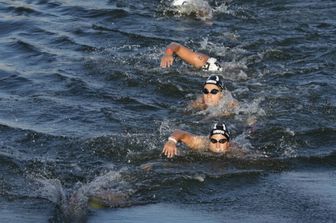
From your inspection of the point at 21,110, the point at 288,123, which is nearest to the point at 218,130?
the point at 288,123

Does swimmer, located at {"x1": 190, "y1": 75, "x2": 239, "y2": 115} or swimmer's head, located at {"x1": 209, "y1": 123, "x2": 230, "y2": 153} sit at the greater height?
swimmer, located at {"x1": 190, "y1": 75, "x2": 239, "y2": 115}

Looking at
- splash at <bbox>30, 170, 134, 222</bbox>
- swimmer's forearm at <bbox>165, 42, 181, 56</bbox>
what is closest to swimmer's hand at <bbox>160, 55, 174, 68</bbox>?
swimmer's forearm at <bbox>165, 42, 181, 56</bbox>

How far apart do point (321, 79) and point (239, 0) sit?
701 cm

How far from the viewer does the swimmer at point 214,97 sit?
15531 mm

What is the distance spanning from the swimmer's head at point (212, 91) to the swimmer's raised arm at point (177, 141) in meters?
2.11

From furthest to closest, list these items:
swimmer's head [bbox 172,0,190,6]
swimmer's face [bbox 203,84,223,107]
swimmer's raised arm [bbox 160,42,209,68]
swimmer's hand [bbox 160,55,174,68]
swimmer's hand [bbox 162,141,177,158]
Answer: swimmer's head [bbox 172,0,190,6] < swimmer's raised arm [bbox 160,42,209,68] < swimmer's hand [bbox 160,55,174,68] < swimmer's face [bbox 203,84,223,107] < swimmer's hand [bbox 162,141,177,158]

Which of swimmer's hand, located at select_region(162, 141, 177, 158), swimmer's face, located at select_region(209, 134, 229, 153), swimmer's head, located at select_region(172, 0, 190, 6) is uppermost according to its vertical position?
swimmer's head, located at select_region(172, 0, 190, 6)

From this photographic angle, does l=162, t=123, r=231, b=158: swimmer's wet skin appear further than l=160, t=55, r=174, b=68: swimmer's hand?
No

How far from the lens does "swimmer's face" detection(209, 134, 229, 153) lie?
13328 millimetres

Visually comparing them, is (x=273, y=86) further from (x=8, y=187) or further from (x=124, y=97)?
(x=8, y=187)

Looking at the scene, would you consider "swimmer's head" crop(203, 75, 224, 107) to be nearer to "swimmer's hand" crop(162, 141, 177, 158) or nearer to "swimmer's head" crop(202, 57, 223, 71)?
"swimmer's head" crop(202, 57, 223, 71)

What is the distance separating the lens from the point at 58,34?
71.8 ft

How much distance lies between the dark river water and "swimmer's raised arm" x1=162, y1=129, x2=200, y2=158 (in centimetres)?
23

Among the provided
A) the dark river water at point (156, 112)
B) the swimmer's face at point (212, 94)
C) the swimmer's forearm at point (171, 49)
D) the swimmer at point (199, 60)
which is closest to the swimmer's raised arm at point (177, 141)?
the dark river water at point (156, 112)
